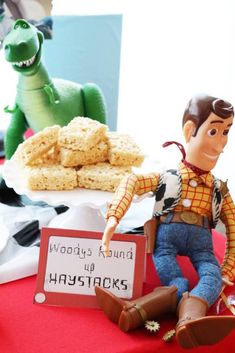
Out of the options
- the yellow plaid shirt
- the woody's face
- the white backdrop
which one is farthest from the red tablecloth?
the white backdrop

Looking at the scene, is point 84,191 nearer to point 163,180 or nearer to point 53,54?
point 163,180

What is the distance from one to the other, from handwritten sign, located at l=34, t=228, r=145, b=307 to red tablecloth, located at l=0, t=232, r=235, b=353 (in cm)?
2

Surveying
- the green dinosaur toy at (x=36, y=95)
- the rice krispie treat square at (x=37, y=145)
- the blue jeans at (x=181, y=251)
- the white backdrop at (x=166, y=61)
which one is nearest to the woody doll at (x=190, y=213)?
the blue jeans at (x=181, y=251)

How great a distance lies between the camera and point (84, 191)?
0.87 meters

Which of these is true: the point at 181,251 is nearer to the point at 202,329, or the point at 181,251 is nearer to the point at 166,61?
the point at 202,329

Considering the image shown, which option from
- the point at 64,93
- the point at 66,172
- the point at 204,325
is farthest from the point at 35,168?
the point at 204,325

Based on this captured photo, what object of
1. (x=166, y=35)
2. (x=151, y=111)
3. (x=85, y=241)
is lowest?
(x=151, y=111)

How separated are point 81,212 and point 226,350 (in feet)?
1.20

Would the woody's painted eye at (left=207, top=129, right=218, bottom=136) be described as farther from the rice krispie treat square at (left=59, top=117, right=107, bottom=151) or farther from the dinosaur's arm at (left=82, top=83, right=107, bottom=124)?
the dinosaur's arm at (left=82, top=83, right=107, bottom=124)

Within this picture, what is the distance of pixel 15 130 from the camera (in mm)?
1165

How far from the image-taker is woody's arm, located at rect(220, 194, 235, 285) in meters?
0.78

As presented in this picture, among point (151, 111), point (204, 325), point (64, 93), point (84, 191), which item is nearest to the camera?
point (204, 325)

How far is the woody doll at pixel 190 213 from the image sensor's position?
2.24 ft

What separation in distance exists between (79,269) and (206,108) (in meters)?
0.33
